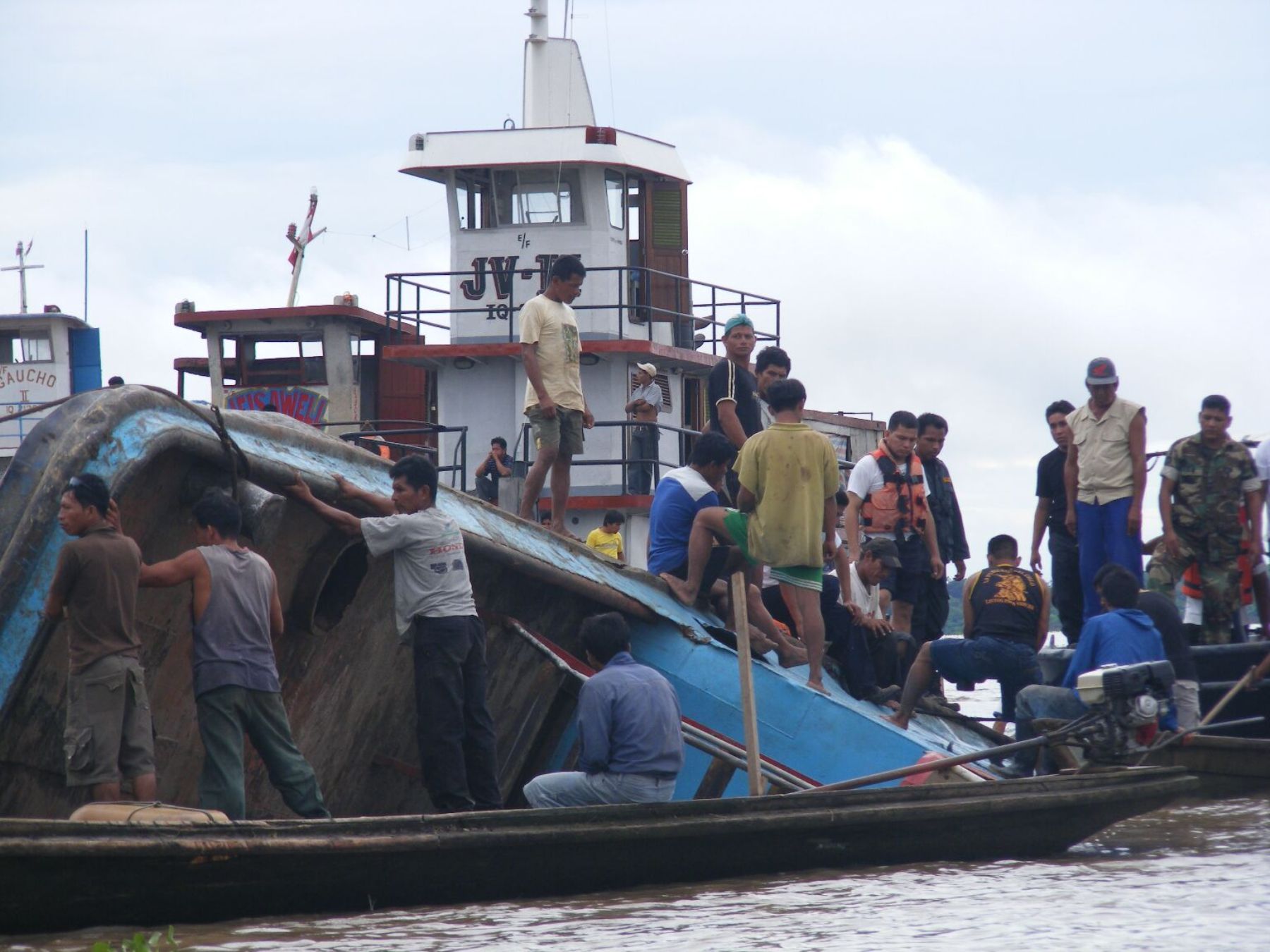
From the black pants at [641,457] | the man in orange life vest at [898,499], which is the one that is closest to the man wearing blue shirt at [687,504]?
the man in orange life vest at [898,499]

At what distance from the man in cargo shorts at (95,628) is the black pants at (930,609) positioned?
233 inches

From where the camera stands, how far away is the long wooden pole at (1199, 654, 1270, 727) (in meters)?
9.72

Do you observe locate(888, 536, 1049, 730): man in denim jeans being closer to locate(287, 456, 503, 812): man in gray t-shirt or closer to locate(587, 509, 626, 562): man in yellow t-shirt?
locate(287, 456, 503, 812): man in gray t-shirt

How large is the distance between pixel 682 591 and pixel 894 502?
1771 millimetres

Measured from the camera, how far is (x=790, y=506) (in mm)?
8820

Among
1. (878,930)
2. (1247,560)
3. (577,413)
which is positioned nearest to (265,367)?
(577,413)

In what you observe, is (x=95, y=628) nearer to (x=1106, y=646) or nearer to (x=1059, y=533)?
(x=1106, y=646)

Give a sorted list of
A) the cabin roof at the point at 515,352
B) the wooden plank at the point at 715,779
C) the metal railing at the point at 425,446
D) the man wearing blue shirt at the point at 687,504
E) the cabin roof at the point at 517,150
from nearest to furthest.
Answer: the wooden plank at the point at 715,779, the man wearing blue shirt at the point at 687,504, the metal railing at the point at 425,446, the cabin roof at the point at 515,352, the cabin roof at the point at 517,150

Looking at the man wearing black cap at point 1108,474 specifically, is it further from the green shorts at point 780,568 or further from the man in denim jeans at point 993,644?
the green shorts at point 780,568

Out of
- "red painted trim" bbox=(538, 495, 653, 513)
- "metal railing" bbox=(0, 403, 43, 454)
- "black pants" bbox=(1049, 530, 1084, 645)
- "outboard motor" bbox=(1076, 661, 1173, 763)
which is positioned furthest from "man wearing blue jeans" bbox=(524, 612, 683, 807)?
"metal railing" bbox=(0, 403, 43, 454)

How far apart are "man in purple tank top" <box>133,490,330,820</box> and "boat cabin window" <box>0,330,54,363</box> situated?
20.0m

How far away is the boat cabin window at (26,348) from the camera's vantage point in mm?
25172

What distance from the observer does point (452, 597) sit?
23.9 feet

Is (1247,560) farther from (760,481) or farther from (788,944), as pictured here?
(788,944)
